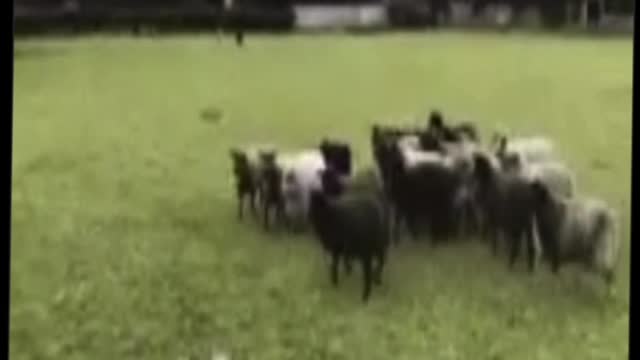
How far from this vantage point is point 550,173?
1163 mm

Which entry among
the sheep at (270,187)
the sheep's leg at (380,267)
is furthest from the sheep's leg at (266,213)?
the sheep's leg at (380,267)

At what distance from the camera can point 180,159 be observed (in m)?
1.17

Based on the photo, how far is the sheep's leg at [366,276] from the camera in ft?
3.76

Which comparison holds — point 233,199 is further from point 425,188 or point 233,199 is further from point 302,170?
point 425,188

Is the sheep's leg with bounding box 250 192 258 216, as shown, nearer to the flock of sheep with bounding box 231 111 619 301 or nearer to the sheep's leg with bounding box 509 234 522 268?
the flock of sheep with bounding box 231 111 619 301

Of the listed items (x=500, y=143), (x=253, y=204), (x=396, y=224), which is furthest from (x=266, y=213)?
(x=500, y=143)

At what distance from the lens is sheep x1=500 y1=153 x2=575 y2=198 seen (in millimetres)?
1158

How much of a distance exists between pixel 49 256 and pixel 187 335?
14 centimetres

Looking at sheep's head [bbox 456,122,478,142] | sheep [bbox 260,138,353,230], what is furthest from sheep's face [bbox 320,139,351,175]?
sheep's head [bbox 456,122,478,142]

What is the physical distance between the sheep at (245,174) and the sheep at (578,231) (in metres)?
0.26

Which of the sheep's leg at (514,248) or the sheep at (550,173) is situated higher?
the sheep at (550,173)

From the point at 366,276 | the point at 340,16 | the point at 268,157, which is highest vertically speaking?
the point at 340,16

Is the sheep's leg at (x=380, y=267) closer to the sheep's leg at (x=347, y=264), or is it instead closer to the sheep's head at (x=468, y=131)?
the sheep's leg at (x=347, y=264)

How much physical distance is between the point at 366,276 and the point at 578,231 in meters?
0.20
